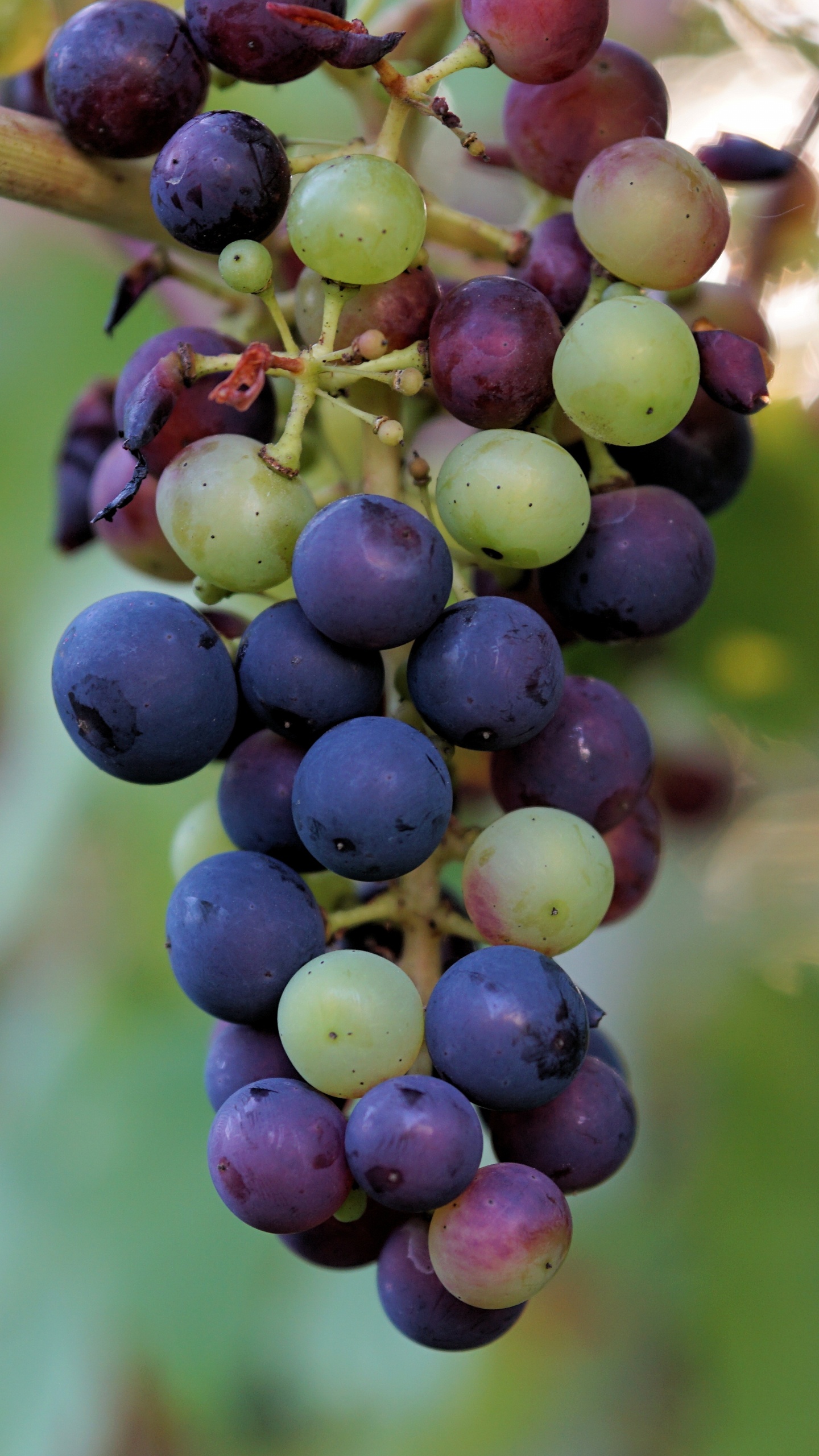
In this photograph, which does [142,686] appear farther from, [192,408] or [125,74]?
[125,74]

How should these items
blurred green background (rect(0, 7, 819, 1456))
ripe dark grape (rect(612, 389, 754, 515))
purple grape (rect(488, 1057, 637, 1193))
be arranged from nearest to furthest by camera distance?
purple grape (rect(488, 1057, 637, 1193)) < ripe dark grape (rect(612, 389, 754, 515)) < blurred green background (rect(0, 7, 819, 1456))

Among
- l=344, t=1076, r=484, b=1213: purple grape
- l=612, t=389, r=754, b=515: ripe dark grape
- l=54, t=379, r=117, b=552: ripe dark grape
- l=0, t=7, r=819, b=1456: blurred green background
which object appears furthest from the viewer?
l=0, t=7, r=819, b=1456: blurred green background

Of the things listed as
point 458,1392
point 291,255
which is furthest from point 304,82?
point 458,1392

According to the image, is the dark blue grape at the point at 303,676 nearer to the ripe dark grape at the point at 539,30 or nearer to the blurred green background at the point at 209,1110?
the ripe dark grape at the point at 539,30

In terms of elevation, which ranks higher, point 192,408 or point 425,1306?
point 192,408

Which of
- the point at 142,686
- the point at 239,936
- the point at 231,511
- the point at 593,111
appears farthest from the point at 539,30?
the point at 239,936

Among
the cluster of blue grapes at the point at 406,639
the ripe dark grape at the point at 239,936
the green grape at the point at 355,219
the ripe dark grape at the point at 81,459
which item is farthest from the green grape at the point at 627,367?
the ripe dark grape at the point at 81,459

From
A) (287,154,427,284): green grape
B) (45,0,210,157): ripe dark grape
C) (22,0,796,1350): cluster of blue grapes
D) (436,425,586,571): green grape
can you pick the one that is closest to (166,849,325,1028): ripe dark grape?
(22,0,796,1350): cluster of blue grapes

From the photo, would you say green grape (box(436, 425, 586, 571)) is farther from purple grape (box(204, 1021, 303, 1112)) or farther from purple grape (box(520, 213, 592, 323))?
purple grape (box(204, 1021, 303, 1112))
